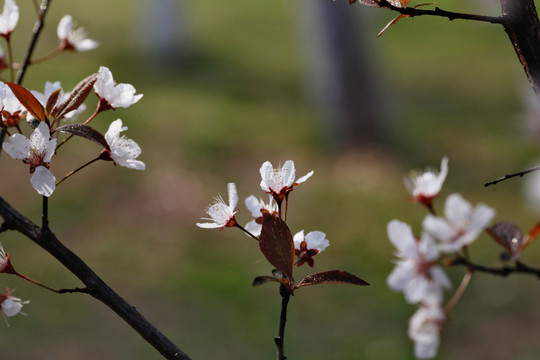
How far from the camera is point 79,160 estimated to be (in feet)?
16.5

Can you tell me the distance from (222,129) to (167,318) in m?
2.38

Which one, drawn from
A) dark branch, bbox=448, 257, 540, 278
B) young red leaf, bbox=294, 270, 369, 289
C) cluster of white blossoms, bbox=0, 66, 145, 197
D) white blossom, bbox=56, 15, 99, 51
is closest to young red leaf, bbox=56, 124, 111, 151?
cluster of white blossoms, bbox=0, 66, 145, 197

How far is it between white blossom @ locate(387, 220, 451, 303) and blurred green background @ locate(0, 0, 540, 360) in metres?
0.54

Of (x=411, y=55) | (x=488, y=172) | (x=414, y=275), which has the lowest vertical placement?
(x=414, y=275)

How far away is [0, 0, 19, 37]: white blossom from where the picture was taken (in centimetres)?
95

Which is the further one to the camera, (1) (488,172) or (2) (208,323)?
(1) (488,172)

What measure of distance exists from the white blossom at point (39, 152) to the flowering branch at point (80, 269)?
4 cm

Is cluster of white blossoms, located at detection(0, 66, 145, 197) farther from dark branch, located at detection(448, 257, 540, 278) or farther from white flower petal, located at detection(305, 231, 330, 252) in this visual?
dark branch, located at detection(448, 257, 540, 278)

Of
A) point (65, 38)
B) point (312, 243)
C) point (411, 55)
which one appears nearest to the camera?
point (312, 243)

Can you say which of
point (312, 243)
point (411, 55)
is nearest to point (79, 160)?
point (411, 55)

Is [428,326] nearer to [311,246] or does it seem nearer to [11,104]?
[311,246]

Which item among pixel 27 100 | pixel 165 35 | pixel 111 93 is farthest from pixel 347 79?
pixel 27 100

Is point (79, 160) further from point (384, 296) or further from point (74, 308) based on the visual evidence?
point (384, 296)

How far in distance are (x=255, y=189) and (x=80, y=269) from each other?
13.3 feet
